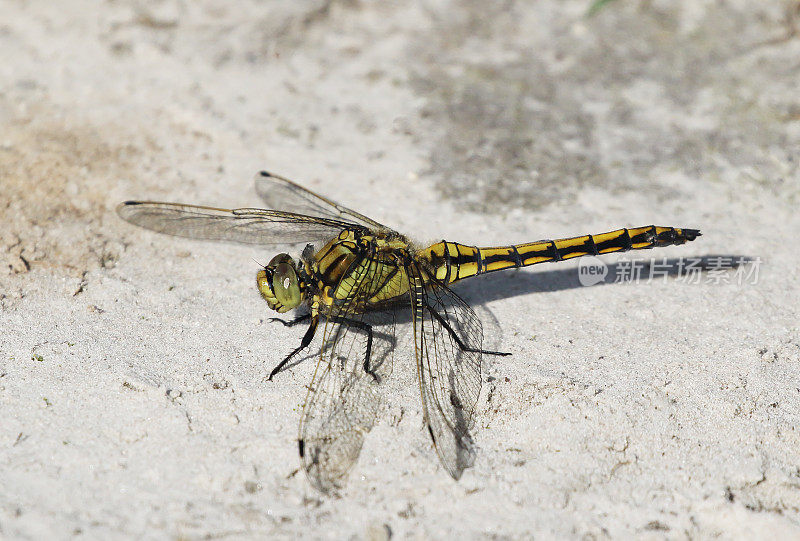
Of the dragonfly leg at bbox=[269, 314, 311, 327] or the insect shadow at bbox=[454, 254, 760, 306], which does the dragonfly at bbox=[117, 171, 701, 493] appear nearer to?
the dragonfly leg at bbox=[269, 314, 311, 327]

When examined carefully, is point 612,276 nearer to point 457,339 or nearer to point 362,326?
point 457,339

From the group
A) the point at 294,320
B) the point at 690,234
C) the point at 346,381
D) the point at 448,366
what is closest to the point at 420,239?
the point at 294,320

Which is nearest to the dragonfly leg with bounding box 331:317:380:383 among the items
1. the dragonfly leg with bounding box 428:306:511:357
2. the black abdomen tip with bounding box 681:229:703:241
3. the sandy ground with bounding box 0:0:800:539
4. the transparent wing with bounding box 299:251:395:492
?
the transparent wing with bounding box 299:251:395:492

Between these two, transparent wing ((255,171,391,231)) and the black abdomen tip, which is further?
transparent wing ((255,171,391,231))

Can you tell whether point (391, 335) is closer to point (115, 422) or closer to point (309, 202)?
point (309, 202)

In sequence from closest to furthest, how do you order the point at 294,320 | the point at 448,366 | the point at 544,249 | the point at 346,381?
the point at 346,381, the point at 448,366, the point at 294,320, the point at 544,249

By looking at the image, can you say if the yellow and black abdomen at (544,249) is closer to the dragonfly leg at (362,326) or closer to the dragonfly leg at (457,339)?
the dragonfly leg at (457,339)

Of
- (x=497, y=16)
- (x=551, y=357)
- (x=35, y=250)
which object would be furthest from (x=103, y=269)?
(x=497, y=16)
